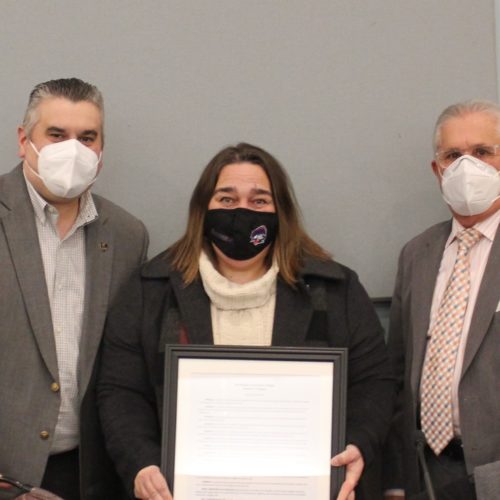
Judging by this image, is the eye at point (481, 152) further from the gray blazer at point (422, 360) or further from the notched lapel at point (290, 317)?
the notched lapel at point (290, 317)

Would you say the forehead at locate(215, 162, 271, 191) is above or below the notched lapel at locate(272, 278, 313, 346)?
above

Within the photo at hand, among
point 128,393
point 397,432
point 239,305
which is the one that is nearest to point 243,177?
point 239,305

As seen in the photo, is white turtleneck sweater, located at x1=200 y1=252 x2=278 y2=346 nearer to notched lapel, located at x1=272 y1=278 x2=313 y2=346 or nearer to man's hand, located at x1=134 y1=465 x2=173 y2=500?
notched lapel, located at x1=272 y1=278 x2=313 y2=346

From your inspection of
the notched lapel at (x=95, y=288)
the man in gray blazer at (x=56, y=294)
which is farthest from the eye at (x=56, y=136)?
the notched lapel at (x=95, y=288)

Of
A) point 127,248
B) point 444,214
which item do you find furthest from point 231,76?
point 444,214

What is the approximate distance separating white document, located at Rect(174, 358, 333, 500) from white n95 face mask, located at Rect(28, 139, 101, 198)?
25.3 inches

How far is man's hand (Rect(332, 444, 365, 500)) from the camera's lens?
209 centimetres

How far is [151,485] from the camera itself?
210cm

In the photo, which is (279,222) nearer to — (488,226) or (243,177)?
(243,177)

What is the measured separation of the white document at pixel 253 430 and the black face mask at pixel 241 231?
0.35 m

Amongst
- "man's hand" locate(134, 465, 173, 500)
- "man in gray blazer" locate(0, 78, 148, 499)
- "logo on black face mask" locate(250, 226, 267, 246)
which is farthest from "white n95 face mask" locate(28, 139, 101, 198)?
"man's hand" locate(134, 465, 173, 500)

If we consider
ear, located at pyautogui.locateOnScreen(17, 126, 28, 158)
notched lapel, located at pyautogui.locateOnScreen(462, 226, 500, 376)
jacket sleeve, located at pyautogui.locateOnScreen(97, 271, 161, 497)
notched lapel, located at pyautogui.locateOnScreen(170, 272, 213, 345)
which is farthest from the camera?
ear, located at pyautogui.locateOnScreen(17, 126, 28, 158)

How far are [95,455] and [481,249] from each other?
1321mm

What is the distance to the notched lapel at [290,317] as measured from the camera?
7.60ft
